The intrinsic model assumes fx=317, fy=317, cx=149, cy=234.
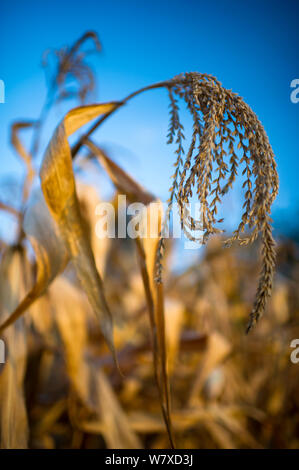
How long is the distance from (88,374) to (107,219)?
49cm

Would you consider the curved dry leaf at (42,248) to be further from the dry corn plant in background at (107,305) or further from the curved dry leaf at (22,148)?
the curved dry leaf at (22,148)

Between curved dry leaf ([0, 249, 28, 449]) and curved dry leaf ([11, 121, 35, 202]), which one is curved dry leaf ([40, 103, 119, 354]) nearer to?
curved dry leaf ([0, 249, 28, 449])

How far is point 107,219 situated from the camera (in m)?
1.06

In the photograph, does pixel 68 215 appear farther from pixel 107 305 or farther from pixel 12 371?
pixel 12 371

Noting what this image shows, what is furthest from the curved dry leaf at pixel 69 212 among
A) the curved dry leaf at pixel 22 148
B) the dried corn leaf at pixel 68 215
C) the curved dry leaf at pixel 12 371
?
the curved dry leaf at pixel 22 148

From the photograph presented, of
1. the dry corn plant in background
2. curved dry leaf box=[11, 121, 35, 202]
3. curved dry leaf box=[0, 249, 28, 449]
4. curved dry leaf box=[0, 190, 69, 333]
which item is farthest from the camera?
curved dry leaf box=[11, 121, 35, 202]

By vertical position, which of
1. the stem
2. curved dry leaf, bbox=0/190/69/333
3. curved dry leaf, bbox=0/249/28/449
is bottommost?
curved dry leaf, bbox=0/249/28/449

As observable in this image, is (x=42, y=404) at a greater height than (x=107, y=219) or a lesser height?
lesser

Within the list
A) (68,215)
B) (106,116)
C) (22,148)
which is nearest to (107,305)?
(68,215)

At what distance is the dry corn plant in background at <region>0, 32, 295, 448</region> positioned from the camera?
0.39m

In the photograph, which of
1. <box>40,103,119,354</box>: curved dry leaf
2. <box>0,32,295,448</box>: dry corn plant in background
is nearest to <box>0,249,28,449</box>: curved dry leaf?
<box>0,32,295,448</box>: dry corn plant in background

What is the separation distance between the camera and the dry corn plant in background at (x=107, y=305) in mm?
391
